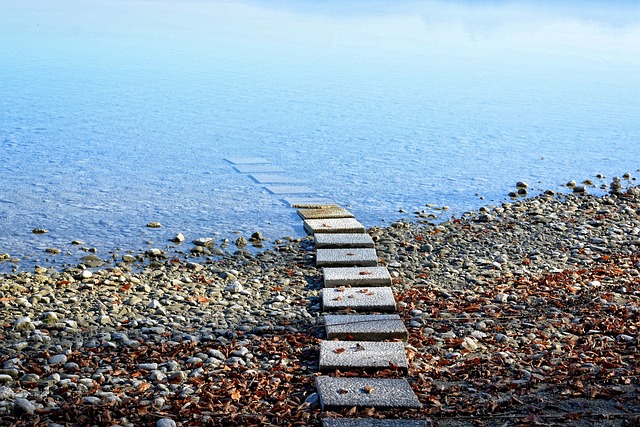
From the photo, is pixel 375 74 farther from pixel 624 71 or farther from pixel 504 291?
pixel 504 291

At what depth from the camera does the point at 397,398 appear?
13.8 feet

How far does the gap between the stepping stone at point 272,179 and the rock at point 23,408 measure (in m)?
6.18

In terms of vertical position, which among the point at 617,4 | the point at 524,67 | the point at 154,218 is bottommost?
the point at 154,218

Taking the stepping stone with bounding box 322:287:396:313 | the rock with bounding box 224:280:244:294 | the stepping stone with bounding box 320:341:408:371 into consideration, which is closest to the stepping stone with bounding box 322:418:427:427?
the stepping stone with bounding box 320:341:408:371

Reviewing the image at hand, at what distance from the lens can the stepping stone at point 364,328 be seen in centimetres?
518

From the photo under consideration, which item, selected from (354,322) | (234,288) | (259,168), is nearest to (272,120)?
(259,168)

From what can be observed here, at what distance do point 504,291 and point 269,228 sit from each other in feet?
9.25

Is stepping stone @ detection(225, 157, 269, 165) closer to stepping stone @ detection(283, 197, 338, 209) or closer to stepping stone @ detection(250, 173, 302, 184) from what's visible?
stepping stone @ detection(250, 173, 302, 184)

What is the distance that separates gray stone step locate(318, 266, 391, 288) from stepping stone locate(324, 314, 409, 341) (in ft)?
2.82

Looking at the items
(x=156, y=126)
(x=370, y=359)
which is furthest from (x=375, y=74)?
(x=370, y=359)

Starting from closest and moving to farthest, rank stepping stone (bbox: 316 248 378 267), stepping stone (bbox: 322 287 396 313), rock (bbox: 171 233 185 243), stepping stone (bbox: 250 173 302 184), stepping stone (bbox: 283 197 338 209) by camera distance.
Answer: stepping stone (bbox: 322 287 396 313) → stepping stone (bbox: 316 248 378 267) → rock (bbox: 171 233 185 243) → stepping stone (bbox: 283 197 338 209) → stepping stone (bbox: 250 173 302 184)

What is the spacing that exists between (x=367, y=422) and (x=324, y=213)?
4773 millimetres

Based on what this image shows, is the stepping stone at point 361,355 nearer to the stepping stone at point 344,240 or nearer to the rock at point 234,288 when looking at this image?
the rock at point 234,288

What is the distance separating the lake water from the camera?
29.7 feet
